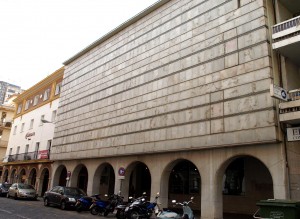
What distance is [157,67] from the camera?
20.3m

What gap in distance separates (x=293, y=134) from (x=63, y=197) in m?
14.4

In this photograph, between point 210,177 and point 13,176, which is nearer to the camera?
point 210,177

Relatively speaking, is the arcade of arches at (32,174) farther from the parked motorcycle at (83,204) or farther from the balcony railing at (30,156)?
the parked motorcycle at (83,204)

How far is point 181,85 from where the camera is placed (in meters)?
17.9

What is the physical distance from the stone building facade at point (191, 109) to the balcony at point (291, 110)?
14.5 inches

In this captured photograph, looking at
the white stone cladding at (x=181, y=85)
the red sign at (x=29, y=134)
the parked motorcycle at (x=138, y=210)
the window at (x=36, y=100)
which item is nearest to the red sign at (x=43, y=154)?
the red sign at (x=29, y=134)

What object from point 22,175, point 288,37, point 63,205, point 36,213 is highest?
point 288,37

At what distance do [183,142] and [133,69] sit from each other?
820 cm

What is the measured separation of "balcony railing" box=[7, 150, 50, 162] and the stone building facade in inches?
229

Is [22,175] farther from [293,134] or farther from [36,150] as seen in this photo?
[293,134]

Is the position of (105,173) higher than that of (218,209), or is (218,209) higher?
(105,173)

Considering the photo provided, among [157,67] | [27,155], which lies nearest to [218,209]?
[157,67]

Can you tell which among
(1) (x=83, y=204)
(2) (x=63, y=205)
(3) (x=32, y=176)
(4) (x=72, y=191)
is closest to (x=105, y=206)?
(1) (x=83, y=204)

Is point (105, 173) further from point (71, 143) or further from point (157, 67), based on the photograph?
point (157, 67)
